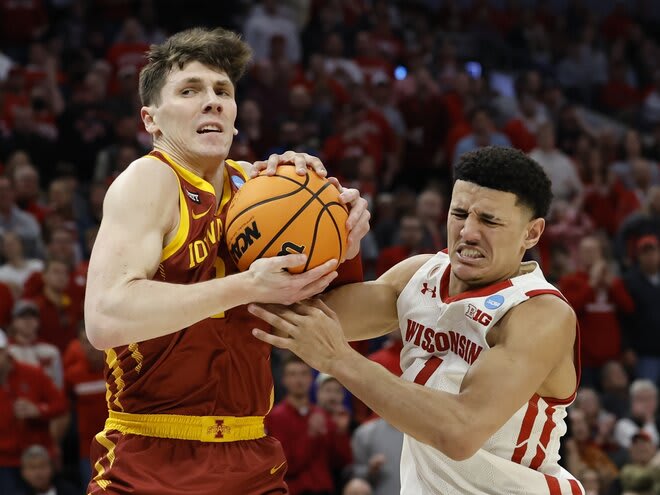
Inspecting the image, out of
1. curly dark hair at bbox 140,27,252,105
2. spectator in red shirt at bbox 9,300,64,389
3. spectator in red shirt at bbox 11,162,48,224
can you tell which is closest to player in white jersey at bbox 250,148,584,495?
curly dark hair at bbox 140,27,252,105

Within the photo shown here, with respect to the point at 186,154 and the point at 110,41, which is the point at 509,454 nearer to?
the point at 186,154

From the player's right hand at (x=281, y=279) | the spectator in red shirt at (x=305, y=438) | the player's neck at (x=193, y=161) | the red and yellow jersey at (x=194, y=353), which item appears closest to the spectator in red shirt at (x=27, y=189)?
the spectator in red shirt at (x=305, y=438)

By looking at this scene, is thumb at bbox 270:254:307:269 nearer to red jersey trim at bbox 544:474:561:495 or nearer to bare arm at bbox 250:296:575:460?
bare arm at bbox 250:296:575:460

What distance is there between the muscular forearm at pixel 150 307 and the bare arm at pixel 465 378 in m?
0.24

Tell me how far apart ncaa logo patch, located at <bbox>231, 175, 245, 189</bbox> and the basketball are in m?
0.32

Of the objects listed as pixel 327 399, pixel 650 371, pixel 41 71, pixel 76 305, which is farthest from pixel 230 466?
pixel 41 71

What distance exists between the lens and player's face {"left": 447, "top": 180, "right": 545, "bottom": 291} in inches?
155

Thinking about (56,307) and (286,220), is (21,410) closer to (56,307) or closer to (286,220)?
(56,307)

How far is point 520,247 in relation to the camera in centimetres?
403

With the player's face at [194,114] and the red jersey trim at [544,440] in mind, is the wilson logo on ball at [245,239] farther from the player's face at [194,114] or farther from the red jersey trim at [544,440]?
the red jersey trim at [544,440]

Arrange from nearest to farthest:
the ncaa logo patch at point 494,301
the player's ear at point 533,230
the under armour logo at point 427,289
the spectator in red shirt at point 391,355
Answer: the ncaa logo patch at point 494,301, the player's ear at point 533,230, the under armour logo at point 427,289, the spectator in red shirt at point 391,355

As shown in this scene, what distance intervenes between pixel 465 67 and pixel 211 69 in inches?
478

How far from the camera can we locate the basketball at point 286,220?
3.70 meters

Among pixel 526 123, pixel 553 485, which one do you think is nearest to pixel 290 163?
pixel 553 485
